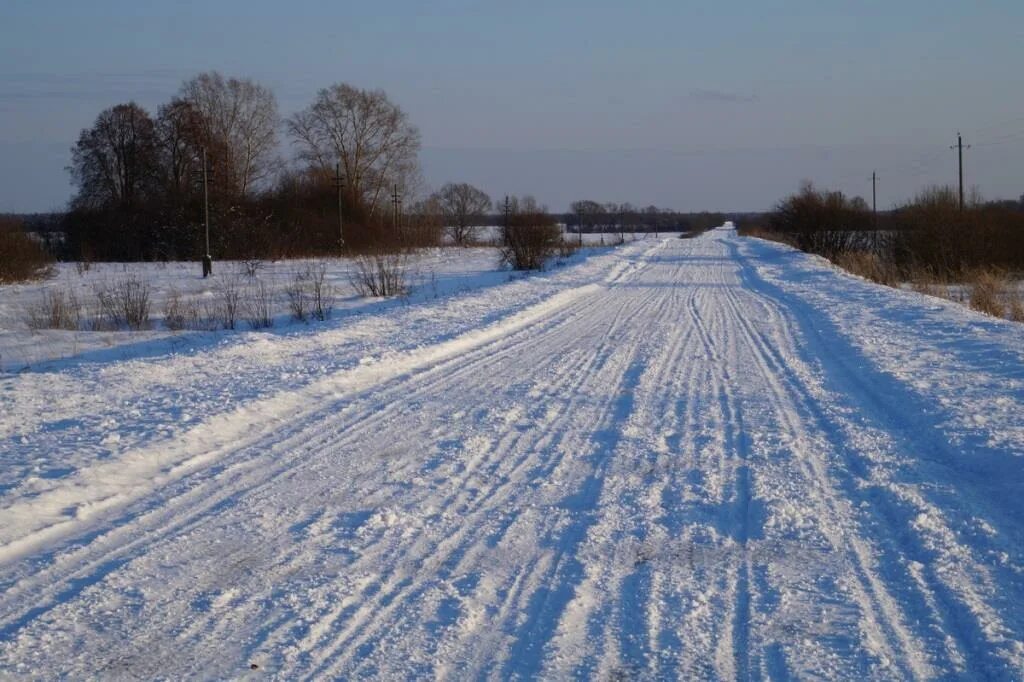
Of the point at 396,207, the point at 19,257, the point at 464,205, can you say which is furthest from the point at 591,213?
the point at 19,257

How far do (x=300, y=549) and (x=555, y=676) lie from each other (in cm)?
231

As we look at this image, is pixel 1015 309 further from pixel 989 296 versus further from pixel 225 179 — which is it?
pixel 225 179

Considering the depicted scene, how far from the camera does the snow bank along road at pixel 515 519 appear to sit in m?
4.57

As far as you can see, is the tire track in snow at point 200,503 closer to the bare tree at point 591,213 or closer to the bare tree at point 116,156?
the bare tree at point 116,156

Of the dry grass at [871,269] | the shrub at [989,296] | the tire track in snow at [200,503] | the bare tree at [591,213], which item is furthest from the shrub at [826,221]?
the bare tree at [591,213]

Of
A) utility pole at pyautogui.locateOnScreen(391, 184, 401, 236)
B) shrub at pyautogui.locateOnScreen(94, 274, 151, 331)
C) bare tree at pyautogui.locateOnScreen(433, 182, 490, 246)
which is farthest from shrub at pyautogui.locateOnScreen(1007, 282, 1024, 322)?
bare tree at pyautogui.locateOnScreen(433, 182, 490, 246)

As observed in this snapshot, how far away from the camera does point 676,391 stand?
1128 centimetres

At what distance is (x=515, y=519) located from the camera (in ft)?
21.4

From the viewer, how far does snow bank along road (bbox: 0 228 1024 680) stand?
15.0ft

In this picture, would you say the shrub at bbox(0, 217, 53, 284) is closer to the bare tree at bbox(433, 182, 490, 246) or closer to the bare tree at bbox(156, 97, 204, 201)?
the bare tree at bbox(156, 97, 204, 201)

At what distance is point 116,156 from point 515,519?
7184cm

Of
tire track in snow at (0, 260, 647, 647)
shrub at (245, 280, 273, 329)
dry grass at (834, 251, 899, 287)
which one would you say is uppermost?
dry grass at (834, 251, 899, 287)

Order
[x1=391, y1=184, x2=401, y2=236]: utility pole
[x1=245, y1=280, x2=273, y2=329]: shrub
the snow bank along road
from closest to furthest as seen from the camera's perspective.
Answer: the snow bank along road
[x1=245, y1=280, x2=273, y2=329]: shrub
[x1=391, y1=184, x2=401, y2=236]: utility pole

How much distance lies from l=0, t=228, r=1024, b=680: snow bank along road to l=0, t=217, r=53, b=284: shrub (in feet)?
99.0
